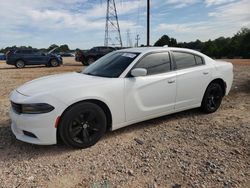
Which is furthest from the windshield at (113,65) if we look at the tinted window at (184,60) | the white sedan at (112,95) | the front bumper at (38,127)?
the front bumper at (38,127)

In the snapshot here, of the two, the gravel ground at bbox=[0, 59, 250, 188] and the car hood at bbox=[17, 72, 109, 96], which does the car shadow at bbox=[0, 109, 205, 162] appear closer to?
the gravel ground at bbox=[0, 59, 250, 188]

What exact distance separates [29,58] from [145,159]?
17.8 metres

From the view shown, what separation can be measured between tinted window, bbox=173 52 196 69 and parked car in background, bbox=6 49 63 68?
1649 cm

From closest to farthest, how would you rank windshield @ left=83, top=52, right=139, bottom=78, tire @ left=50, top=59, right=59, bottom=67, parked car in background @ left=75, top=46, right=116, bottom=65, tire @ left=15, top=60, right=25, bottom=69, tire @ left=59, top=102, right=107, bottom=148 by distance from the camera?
tire @ left=59, top=102, right=107, bottom=148 → windshield @ left=83, top=52, right=139, bottom=78 → tire @ left=15, top=60, right=25, bottom=69 → tire @ left=50, top=59, right=59, bottom=67 → parked car in background @ left=75, top=46, right=116, bottom=65

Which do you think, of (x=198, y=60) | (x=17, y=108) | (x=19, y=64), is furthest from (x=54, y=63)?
(x=17, y=108)

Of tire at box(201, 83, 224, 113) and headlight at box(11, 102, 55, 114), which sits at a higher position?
headlight at box(11, 102, 55, 114)

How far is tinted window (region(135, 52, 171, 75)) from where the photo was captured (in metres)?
4.44

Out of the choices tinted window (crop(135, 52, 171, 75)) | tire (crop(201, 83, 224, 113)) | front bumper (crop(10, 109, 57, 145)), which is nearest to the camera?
front bumper (crop(10, 109, 57, 145))

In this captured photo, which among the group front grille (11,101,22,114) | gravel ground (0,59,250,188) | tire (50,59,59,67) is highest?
front grille (11,101,22,114)

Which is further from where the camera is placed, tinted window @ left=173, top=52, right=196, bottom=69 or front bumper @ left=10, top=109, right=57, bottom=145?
tinted window @ left=173, top=52, right=196, bottom=69

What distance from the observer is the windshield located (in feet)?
14.0

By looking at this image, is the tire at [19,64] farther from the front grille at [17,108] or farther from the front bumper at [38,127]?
the front bumper at [38,127]

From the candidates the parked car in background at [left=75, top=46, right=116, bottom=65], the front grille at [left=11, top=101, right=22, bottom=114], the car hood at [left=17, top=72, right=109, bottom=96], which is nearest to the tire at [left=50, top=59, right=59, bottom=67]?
the parked car in background at [left=75, top=46, right=116, bottom=65]

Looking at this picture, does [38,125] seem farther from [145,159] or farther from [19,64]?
[19,64]
